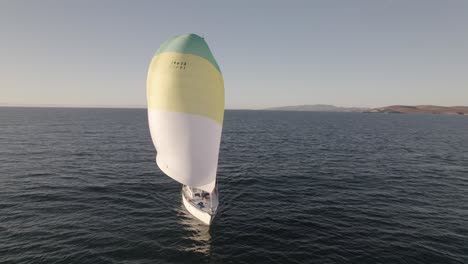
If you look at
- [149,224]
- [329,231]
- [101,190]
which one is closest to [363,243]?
[329,231]

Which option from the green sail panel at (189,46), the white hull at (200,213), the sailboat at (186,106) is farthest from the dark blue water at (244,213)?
the green sail panel at (189,46)

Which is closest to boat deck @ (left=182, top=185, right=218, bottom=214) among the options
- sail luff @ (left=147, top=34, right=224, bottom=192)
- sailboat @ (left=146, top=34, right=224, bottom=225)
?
sailboat @ (left=146, top=34, right=224, bottom=225)

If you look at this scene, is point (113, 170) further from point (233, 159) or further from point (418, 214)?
point (418, 214)

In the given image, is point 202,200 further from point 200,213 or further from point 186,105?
point 186,105

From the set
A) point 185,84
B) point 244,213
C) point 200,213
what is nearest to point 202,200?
point 200,213

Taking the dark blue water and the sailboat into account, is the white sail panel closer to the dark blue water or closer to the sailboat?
the sailboat

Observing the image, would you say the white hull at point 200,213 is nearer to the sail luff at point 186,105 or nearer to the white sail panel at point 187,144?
the white sail panel at point 187,144
